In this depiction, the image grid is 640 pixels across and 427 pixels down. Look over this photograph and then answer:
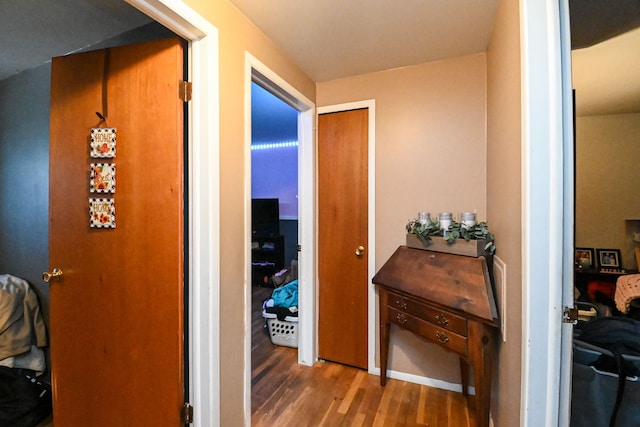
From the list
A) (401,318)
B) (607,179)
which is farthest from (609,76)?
(401,318)

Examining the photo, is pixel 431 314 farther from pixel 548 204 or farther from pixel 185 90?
pixel 185 90

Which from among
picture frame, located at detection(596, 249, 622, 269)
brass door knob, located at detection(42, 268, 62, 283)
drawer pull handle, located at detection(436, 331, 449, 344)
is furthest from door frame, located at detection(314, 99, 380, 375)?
picture frame, located at detection(596, 249, 622, 269)

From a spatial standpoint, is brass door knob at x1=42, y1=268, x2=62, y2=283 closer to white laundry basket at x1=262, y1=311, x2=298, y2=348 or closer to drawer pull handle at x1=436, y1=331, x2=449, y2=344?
white laundry basket at x1=262, y1=311, x2=298, y2=348

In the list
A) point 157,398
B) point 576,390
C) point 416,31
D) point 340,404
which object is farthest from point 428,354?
point 416,31

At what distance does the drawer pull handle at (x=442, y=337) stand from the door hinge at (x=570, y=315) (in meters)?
0.71

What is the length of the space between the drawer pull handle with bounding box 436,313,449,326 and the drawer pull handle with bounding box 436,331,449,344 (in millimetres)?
58

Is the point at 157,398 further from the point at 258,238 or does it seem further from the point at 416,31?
the point at 258,238

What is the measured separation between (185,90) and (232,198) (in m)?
0.55

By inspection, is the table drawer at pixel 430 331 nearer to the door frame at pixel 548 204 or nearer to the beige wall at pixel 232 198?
the door frame at pixel 548 204

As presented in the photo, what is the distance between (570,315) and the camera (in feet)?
3.09

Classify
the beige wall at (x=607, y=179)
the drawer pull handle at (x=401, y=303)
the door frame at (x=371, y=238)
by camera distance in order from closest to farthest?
the drawer pull handle at (x=401, y=303) < the door frame at (x=371, y=238) < the beige wall at (x=607, y=179)

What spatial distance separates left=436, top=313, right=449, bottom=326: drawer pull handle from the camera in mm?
1556

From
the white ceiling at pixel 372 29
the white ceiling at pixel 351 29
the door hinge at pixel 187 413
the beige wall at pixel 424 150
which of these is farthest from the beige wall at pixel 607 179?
the door hinge at pixel 187 413

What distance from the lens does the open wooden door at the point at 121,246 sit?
127 cm
